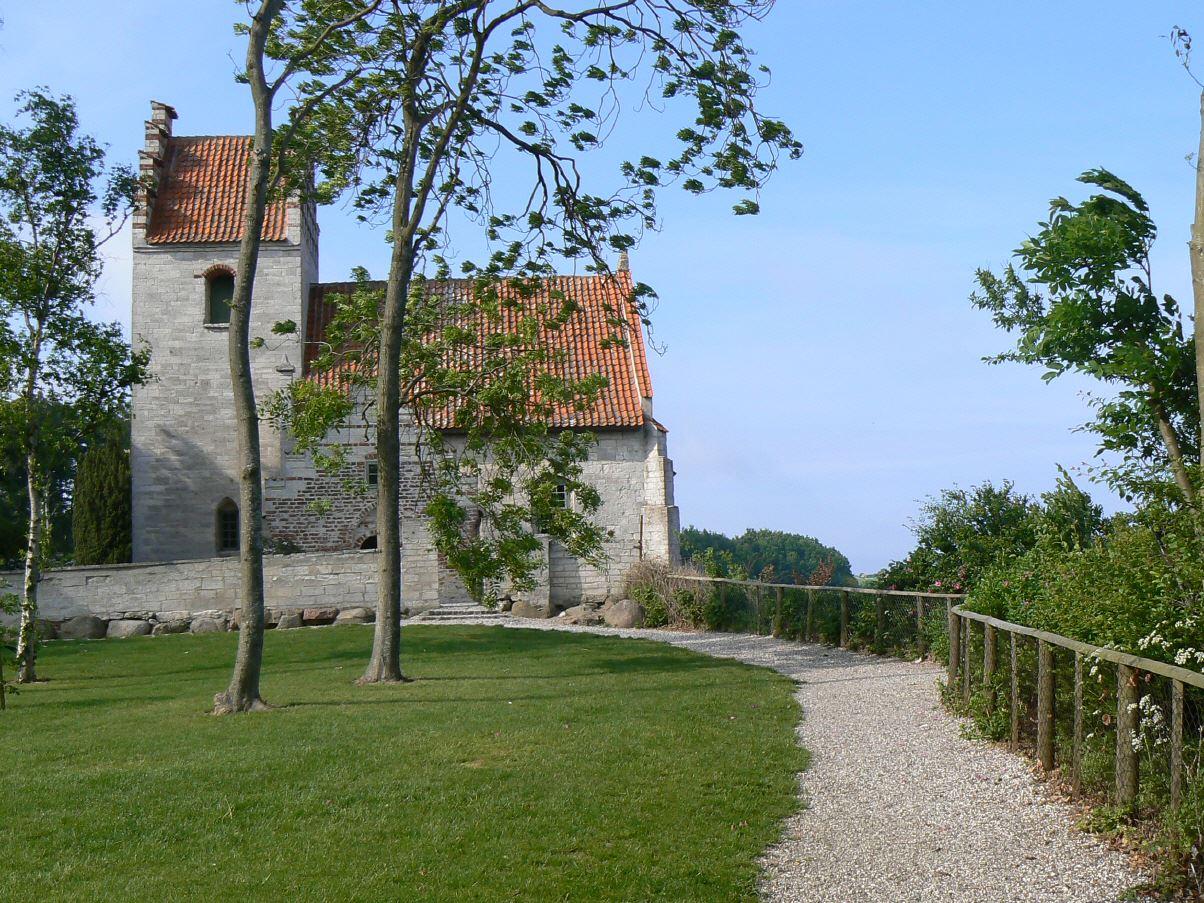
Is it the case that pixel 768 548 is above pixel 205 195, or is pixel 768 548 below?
below

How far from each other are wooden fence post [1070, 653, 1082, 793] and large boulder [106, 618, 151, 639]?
854 inches

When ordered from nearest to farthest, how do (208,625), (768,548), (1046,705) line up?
(1046,705) < (208,625) < (768,548)

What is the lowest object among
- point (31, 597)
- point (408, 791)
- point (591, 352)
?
point (408, 791)

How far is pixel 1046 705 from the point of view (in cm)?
834

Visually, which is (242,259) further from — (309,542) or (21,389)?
(309,542)

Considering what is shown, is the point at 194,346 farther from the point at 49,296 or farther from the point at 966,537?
the point at 966,537

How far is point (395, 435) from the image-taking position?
51.7 ft

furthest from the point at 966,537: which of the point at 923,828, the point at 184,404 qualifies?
the point at 184,404

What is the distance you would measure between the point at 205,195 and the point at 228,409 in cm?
598

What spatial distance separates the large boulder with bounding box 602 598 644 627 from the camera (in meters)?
25.2

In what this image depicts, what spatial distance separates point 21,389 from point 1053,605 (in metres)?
16.1

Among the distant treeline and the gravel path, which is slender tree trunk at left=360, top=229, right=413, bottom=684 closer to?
the gravel path

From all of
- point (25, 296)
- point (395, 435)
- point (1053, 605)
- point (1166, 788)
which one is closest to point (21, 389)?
point (25, 296)

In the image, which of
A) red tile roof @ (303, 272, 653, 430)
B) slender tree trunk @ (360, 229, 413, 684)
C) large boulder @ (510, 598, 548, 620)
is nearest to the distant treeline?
red tile roof @ (303, 272, 653, 430)
